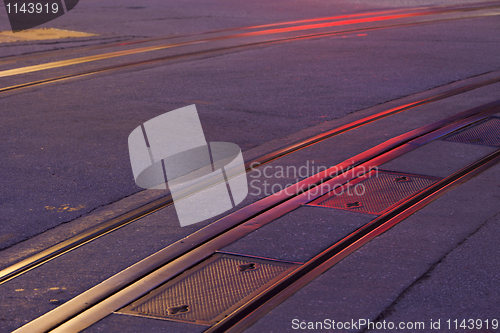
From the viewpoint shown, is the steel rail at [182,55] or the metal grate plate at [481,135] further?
the steel rail at [182,55]

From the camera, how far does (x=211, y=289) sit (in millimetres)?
3475

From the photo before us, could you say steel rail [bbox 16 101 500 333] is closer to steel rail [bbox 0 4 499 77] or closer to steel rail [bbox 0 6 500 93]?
steel rail [bbox 0 6 500 93]

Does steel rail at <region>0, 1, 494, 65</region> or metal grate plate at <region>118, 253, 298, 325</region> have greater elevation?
steel rail at <region>0, 1, 494, 65</region>

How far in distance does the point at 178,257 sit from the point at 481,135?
3.96 m

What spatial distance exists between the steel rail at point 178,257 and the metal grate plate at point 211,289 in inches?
3.1

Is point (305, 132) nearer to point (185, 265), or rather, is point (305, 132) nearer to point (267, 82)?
point (267, 82)

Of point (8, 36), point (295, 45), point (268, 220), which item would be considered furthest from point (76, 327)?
point (8, 36)

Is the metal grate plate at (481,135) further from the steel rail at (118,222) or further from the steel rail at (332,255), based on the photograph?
the steel rail at (118,222)

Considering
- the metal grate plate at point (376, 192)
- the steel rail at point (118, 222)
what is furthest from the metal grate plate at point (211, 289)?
the metal grate plate at point (376, 192)

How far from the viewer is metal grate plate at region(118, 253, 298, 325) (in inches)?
127

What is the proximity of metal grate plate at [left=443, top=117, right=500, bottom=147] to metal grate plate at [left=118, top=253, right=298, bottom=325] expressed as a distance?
3.29 metres

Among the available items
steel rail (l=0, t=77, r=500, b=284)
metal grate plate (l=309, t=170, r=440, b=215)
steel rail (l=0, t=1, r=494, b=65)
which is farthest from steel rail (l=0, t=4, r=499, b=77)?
metal grate plate (l=309, t=170, r=440, b=215)

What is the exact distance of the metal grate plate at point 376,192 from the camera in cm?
461

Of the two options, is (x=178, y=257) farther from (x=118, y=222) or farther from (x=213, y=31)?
(x=213, y=31)
